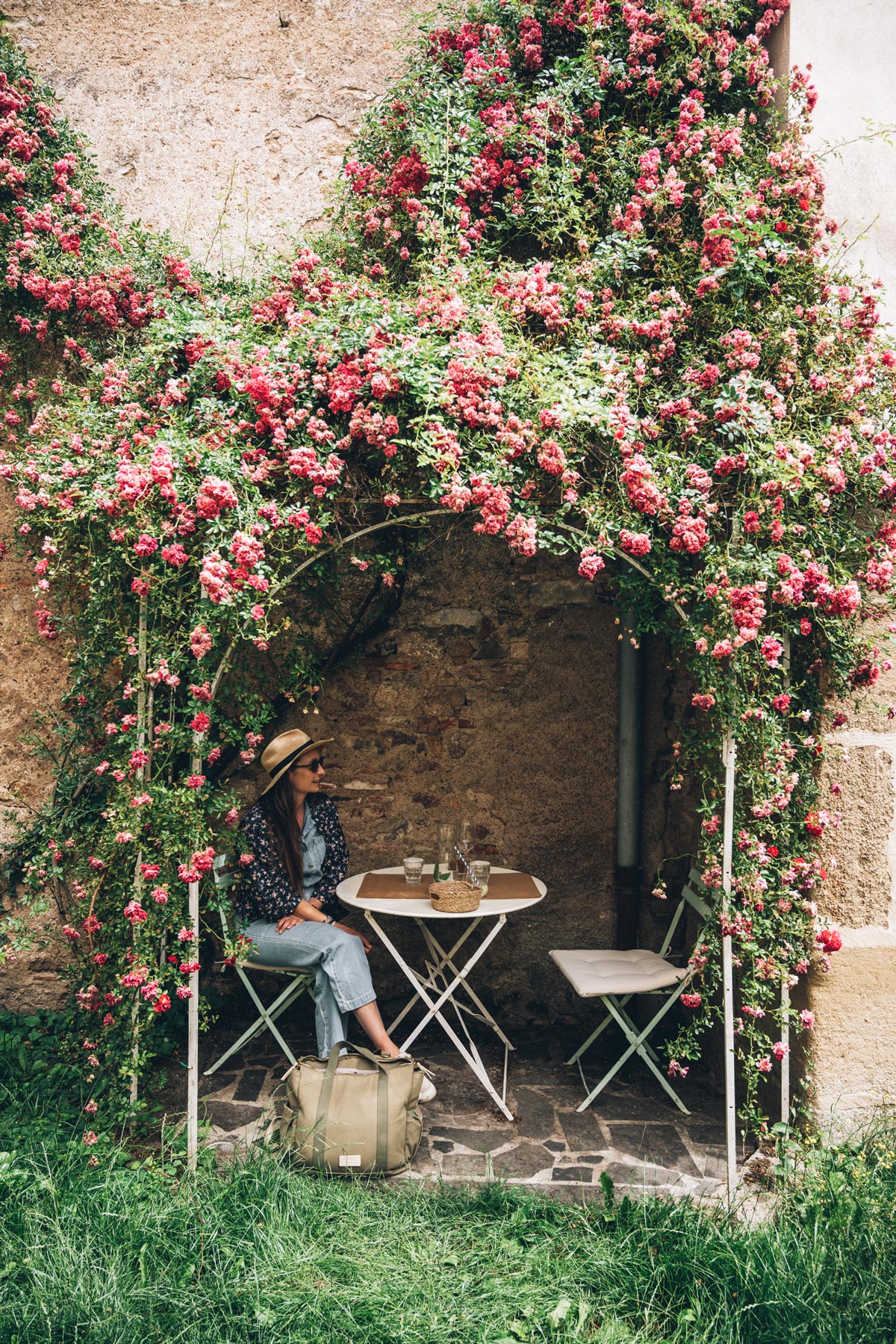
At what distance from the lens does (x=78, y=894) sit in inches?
122

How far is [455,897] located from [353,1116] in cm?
91

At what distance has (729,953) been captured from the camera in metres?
3.09

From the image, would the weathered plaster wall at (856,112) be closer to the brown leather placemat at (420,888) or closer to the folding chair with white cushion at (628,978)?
the folding chair with white cushion at (628,978)

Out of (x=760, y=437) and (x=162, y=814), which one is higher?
(x=760, y=437)

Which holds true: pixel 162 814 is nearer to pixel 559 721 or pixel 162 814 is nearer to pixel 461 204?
pixel 559 721

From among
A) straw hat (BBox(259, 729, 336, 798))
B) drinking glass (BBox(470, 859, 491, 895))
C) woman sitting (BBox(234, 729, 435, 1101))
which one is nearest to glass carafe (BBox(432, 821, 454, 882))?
drinking glass (BBox(470, 859, 491, 895))

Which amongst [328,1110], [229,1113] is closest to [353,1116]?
[328,1110]

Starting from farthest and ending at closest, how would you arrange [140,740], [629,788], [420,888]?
[629,788], [420,888], [140,740]

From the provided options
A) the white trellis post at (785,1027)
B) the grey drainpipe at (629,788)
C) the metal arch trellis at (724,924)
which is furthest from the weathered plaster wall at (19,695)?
the white trellis post at (785,1027)

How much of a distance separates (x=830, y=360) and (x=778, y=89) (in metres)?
1.33

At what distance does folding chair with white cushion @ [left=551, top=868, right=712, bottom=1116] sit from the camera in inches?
142

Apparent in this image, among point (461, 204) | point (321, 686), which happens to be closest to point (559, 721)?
point (321, 686)

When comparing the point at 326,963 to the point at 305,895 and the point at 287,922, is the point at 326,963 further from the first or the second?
the point at 305,895

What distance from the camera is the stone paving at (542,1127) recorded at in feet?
10.7
